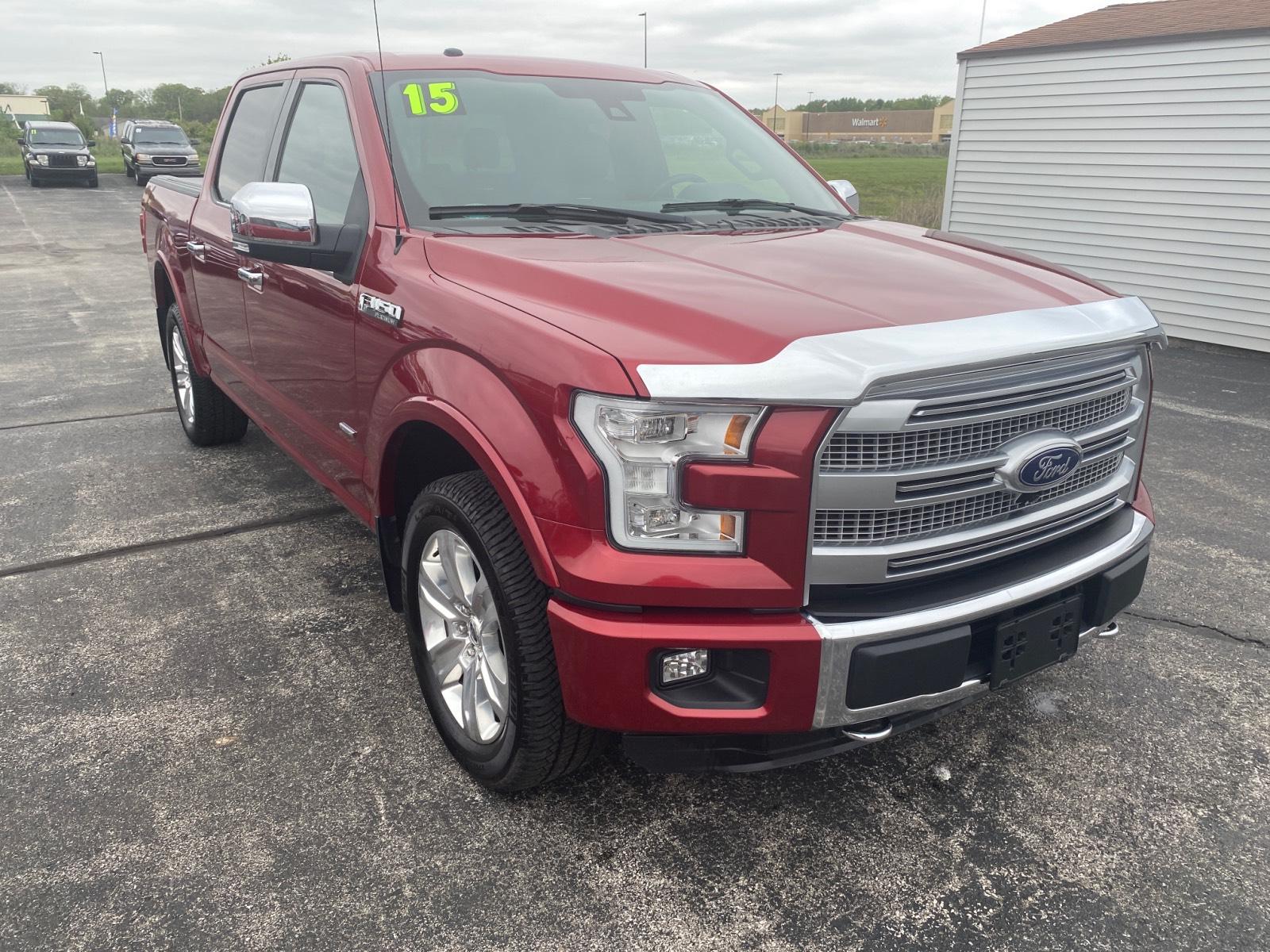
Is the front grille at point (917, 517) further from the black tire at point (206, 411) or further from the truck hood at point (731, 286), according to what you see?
the black tire at point (206, 411)

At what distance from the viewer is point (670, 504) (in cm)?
197

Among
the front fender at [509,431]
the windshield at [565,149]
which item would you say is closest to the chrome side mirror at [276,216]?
the windshield at [565,149]

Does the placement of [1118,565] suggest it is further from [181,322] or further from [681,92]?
[181,322]

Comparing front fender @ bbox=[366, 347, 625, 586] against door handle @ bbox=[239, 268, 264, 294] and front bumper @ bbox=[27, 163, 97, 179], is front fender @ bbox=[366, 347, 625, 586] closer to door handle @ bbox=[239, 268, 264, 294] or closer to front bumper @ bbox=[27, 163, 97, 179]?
door handle @ bbox=[239, 268, 264, 294]

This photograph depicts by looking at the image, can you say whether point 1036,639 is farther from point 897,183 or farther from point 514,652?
point 897,183

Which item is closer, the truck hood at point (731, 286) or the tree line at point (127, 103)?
the truck hood at point (731, 286)

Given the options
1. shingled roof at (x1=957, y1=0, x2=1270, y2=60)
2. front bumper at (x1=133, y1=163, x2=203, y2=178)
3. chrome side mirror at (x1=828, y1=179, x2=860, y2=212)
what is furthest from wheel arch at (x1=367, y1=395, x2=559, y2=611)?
front bumper at (x1=133, y1=163, x2=203, y2=178)

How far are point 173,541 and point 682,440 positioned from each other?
3142mm

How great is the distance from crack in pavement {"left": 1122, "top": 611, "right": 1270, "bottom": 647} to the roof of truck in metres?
2.71

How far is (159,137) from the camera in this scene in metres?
31.4

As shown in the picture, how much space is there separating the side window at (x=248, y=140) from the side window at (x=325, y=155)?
0.30m

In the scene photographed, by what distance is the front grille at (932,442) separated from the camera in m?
1.97

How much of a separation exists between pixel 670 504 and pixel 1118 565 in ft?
4.09

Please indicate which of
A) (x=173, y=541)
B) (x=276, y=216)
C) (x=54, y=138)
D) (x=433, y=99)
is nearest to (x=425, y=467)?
(x=276, y=216)
